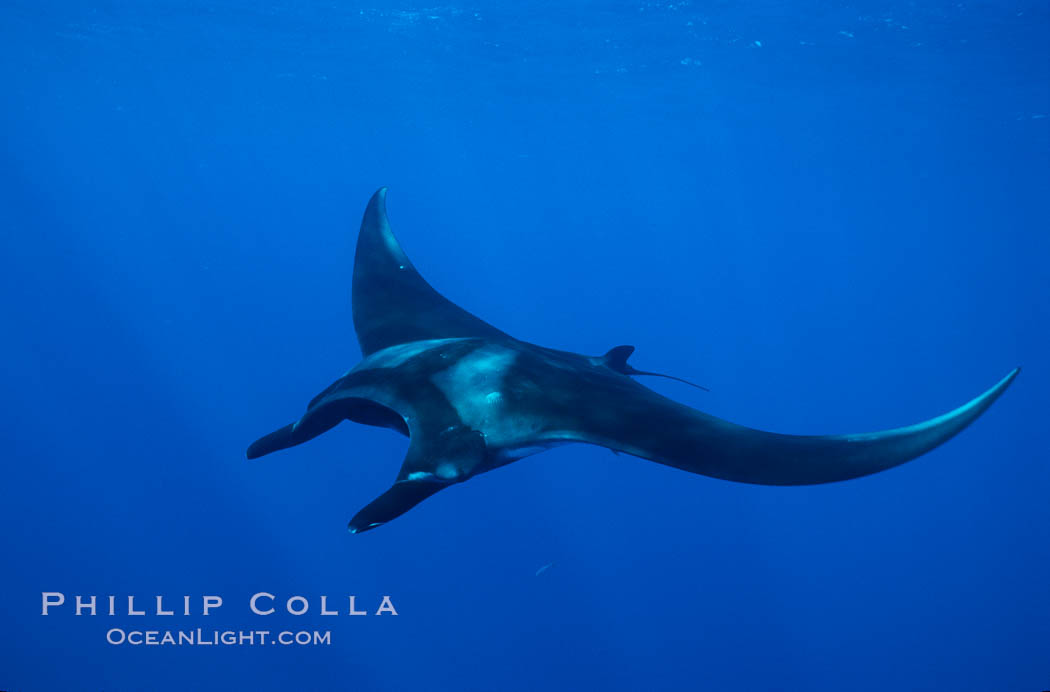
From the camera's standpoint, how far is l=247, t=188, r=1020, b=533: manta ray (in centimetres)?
253

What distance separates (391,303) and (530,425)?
8.71 feet

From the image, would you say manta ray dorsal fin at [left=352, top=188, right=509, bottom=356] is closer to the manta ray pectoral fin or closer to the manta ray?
the manta ray

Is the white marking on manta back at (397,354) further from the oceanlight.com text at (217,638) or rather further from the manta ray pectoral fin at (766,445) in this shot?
the oceanlight.com text at (217,638)

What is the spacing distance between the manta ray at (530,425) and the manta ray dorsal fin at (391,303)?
727 millimetres

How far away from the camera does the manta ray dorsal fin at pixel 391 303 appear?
188 inches

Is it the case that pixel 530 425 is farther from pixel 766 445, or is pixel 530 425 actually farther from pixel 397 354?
pixel 397 354

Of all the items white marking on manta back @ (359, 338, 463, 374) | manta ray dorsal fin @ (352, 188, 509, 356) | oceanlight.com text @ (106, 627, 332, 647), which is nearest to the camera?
white marking on manta back @ (359, 338, 463, 374)

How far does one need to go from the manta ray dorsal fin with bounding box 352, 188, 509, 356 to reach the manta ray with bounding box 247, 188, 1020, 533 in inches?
28.6

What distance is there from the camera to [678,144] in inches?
1363

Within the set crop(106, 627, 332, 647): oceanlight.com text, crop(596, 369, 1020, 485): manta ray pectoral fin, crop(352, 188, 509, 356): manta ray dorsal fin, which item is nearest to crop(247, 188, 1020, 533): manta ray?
crop(596, 369, 1020, 485): manta ray pectoral fin

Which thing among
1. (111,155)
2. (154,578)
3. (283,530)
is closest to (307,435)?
(283,530)

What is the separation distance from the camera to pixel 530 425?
117 inches

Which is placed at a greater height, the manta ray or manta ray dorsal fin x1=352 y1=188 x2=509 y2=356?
manta ray dorsal fin x1=352 y1=188 x2=509 y2=356

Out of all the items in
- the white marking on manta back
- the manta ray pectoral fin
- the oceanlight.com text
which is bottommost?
the manta ray pectoral fin
